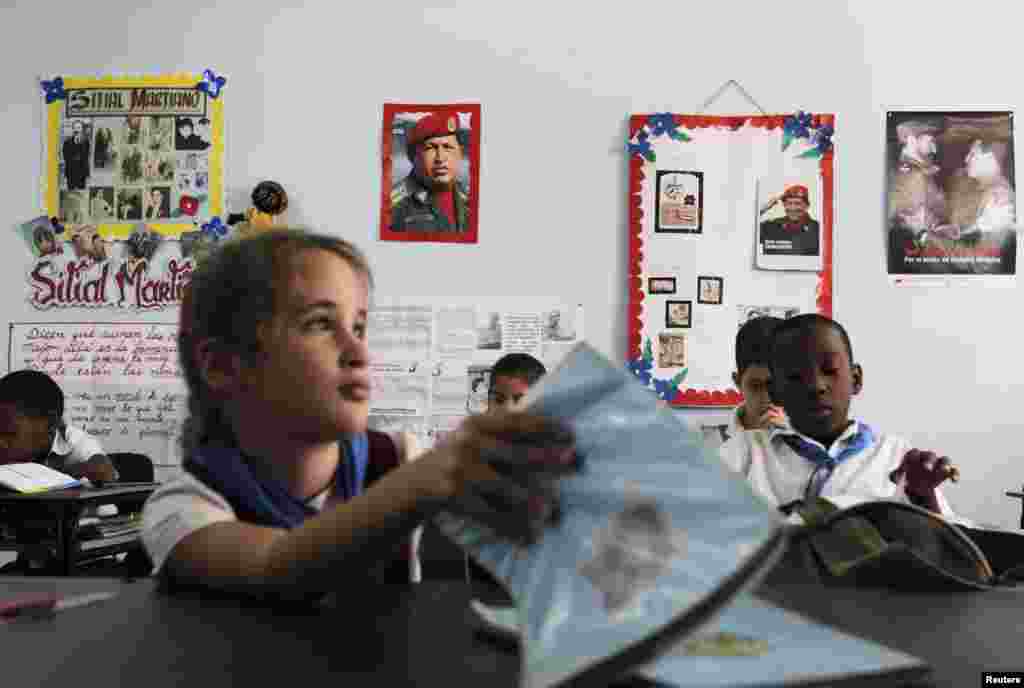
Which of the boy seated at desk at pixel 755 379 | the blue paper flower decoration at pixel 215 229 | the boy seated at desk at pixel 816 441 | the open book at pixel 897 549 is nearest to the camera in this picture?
the open book at pixel 897 549

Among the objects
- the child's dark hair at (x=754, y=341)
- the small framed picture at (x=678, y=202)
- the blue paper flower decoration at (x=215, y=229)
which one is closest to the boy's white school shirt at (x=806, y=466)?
the child's dark hair at (x=754, y=341)

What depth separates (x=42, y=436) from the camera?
2.14 m

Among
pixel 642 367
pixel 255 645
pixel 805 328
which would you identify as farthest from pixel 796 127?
pixel 255 645

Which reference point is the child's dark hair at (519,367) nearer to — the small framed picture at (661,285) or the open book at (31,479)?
the small framed picture at (661,285)

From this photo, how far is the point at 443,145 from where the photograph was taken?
2.55m

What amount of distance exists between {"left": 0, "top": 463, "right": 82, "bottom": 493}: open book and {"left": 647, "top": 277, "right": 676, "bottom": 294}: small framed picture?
1.47 meters

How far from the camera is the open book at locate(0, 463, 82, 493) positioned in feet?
5.36

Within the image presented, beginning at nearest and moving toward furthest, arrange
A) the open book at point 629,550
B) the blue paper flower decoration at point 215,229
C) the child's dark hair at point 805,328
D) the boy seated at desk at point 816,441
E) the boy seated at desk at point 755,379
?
the open book at point 629,550 < the boy seated at desk at point 816,441 < the child's dark hair at point 805,328 < the boy seated at desk at point 755,379 < the blue paper flower decoration at point 215,229

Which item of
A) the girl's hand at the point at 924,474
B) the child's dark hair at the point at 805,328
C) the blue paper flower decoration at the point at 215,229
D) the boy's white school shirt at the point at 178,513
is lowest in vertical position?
the girl's hand at the point at 924,474

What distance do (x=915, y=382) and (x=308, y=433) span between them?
216 cm

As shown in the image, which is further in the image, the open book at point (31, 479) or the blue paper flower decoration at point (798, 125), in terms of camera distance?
the blue paper flower decoration at point (798, 125)

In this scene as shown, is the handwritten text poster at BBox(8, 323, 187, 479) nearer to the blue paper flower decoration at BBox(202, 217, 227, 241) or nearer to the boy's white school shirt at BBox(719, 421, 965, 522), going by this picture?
the blue paper flower decoration at BBox(202, 217, 227, 241)

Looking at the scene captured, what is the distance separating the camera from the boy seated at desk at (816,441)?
1654 mm

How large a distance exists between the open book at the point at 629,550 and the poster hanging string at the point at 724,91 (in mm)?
2299
